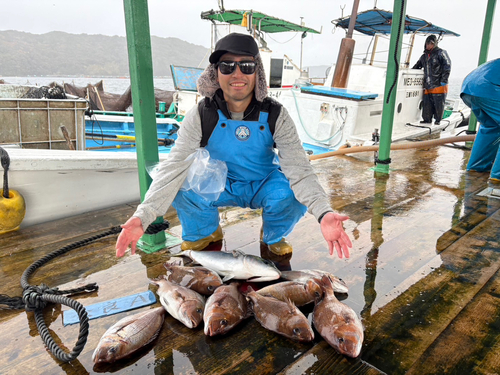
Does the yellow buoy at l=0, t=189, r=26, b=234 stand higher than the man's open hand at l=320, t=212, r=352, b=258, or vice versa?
the man's open hand at l=320, t=212, r=352, b=258

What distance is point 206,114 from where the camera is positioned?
2.53 m

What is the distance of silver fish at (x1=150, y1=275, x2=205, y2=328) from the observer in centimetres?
191

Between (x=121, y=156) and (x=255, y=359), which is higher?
(x=121, y=156)

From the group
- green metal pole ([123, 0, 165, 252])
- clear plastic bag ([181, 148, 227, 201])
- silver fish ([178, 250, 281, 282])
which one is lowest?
silver fish ([178, 250, 281, 282])

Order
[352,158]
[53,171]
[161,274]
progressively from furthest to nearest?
[352,158] < [53,171] < [161,274]

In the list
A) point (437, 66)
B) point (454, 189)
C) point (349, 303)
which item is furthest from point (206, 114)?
point (437, 66)

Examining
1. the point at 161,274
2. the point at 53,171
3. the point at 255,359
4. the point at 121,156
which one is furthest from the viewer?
the point at 121,156

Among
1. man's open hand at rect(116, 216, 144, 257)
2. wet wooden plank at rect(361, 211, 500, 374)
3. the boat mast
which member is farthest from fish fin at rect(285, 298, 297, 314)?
the boat mast

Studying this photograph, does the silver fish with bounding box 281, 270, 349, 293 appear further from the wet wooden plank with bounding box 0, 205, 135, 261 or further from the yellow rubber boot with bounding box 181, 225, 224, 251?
the wet wooden plank with bounding box 0, 205, 135, 261

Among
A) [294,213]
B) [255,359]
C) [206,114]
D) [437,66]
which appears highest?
[437,66]

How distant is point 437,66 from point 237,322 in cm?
→ 1088

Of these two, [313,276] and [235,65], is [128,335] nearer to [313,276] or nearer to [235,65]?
[313,276]

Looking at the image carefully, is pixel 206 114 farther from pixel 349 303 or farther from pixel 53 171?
pixel 53 171

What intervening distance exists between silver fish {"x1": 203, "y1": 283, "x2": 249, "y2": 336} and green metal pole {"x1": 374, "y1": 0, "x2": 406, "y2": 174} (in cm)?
379
